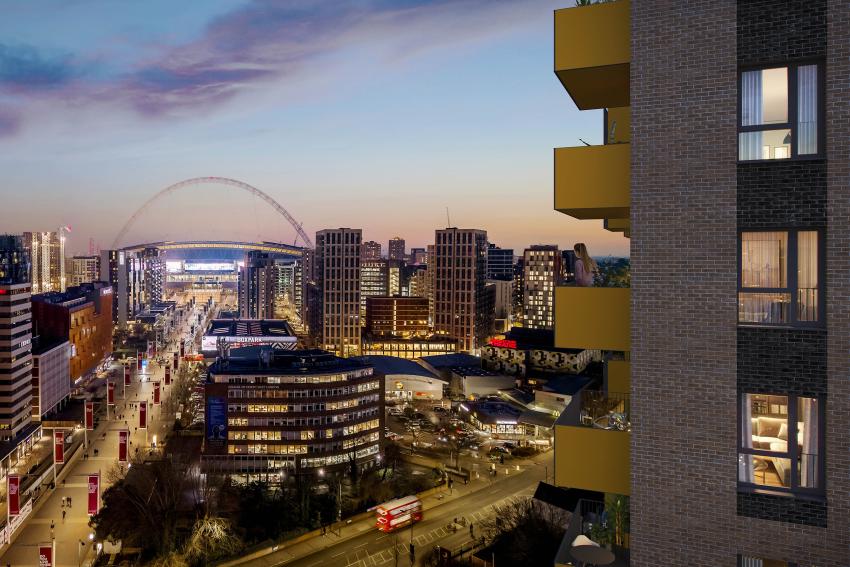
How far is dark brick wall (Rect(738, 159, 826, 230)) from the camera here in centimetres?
659

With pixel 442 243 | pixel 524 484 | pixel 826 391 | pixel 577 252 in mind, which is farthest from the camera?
pixel 442 243

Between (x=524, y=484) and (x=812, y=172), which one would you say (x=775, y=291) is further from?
(x=524, y=484)

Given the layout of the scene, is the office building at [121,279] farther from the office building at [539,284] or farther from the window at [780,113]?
the window at [780,113]

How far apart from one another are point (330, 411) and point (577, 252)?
54322 millimetres

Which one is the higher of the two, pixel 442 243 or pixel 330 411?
pixel 442 243

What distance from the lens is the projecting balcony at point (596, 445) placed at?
25.3 feet

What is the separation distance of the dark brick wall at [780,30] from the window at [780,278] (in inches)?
73.8

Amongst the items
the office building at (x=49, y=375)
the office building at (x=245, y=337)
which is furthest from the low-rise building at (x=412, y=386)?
the office building at (x=49, y=375)

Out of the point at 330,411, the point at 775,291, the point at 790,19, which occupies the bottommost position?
the point at 330,411

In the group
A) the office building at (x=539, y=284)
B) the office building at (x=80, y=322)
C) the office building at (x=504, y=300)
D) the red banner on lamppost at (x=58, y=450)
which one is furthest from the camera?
the office building at (x=504, y=300)

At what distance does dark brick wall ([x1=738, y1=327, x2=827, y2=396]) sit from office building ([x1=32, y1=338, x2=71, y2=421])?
83176 millimetres

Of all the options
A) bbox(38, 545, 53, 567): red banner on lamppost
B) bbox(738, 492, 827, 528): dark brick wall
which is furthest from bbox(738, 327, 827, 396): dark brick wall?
bbox(38, 545, 53, 567): red banner on lamppost

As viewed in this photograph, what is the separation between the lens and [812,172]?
662cm

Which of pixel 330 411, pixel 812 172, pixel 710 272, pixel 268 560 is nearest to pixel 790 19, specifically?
pixel 812 172
